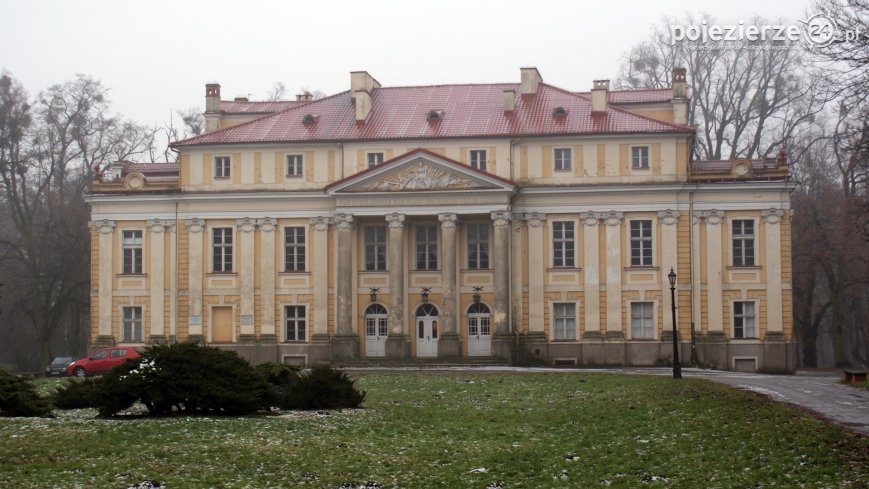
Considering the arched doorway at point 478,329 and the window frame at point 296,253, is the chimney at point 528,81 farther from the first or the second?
the window frame at point 296,253

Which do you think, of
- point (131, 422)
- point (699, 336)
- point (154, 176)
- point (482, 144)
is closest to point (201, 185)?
point (154, 176)

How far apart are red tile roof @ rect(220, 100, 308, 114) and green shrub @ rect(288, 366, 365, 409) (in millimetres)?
38577

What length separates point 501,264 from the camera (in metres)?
57.9

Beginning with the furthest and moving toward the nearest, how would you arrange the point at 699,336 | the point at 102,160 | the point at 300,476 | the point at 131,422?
1. the point at 102,160
2. the point at 699,336
3. the point at 131,422
4. the point at 300,476

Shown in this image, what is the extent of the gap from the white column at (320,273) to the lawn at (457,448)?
30.4m

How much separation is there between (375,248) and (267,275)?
5.65 m

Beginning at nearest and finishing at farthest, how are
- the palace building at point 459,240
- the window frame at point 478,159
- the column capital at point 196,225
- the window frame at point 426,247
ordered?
the palace building at point 459,240 < the window frame at point 478,159 < the window frame at point 426,247 < the column capital at point 196,225

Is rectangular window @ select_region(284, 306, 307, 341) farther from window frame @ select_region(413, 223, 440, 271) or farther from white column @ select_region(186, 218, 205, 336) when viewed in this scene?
window frame @ select_region(413, 223, 440, 271)

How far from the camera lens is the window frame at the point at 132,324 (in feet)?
204

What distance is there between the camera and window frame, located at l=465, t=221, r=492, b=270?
60125 mm

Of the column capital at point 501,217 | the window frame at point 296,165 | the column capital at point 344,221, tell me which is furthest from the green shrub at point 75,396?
the window frame at point 296,165

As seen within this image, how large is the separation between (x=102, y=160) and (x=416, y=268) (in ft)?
81.9

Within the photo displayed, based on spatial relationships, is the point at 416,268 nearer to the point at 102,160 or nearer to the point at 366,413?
the point at 102,160

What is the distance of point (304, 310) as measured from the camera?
201 feet
